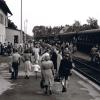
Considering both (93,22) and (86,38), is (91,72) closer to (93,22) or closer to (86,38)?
(86,38)

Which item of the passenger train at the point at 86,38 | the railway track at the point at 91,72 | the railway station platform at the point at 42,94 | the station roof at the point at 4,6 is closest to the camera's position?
the railway station platform at the point at 42,94

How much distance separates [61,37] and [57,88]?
177 ft

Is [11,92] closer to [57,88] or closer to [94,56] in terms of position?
[57,88]

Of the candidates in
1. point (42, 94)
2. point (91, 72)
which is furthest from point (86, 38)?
point (42, 94)

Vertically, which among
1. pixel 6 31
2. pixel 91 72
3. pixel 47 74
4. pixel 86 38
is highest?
pixel 6 31

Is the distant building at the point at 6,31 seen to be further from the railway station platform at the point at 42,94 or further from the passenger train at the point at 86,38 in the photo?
the railway station platform at the point at 42,94

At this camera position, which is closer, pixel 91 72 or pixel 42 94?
pixel 42 94

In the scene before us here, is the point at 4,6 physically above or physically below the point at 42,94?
above

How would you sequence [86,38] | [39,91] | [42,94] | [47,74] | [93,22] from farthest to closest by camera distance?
[93,22] → [86,38] → [39,91] → [42,94] → [47,74]

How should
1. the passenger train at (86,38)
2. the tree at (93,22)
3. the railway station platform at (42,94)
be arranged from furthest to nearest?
the tree at (93,22)
the passenger train at (86,38)
the railway station platform at (42,94)

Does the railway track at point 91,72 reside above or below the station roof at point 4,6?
below

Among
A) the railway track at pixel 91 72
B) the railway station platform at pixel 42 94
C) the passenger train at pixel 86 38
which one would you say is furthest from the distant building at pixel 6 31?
the railway station platform at pixel 42 94

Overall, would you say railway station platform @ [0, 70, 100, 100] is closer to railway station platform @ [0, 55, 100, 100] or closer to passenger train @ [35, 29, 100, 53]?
railway station platform @ [0, 55, 100, 100]

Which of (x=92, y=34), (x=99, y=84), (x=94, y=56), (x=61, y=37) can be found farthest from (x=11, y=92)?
(x=61, y=37)
